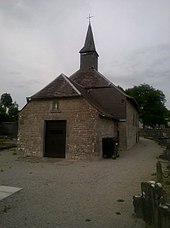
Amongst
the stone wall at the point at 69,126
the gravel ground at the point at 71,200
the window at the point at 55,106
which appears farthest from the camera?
the window at the point at 55,106

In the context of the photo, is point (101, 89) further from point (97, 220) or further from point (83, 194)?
point (97, 220)

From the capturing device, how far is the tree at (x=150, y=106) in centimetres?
6144

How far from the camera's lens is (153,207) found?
5.15 metres

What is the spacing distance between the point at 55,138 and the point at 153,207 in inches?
539

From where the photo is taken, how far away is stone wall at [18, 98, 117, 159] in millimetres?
17016

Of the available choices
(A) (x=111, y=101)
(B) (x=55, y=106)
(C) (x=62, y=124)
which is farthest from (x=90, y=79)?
(C) (x=62, y=124)

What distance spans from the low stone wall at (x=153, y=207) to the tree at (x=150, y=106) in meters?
57.4

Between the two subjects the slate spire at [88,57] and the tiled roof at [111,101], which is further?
the slate spire at [88,57]

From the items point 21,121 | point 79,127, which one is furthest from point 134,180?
point 21,121

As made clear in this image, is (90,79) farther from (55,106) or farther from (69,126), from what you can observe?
(69,126)

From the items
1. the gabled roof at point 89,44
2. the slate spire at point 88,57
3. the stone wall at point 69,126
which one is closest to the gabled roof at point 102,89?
the slate spire at point 88,57

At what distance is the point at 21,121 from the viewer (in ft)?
63.4

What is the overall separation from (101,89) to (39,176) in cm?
1561

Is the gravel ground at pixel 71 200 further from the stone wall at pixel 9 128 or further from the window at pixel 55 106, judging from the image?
the stone wall at pixel 9 128
